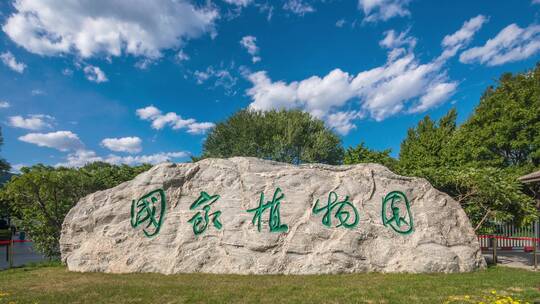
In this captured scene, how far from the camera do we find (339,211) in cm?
935

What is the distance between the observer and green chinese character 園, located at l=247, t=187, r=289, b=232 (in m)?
9.00

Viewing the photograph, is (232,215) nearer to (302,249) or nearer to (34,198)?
(302,249)

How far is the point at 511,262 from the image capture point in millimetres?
11656

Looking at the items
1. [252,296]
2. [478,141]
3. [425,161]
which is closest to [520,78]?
[478,141]

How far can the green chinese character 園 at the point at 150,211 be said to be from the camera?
9.13 m

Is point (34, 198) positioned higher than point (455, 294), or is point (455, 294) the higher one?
point (34, 198)

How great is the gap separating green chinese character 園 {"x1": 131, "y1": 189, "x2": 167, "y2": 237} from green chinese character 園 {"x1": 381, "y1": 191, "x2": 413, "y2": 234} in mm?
6567

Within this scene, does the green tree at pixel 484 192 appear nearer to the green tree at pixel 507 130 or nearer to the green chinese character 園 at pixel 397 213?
the green chinese character 園 at pixel 397 213

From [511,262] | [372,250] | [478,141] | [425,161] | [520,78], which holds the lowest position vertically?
[511,262]

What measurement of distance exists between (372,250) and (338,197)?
68.5 inches

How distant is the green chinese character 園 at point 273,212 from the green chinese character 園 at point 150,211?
8.63 feet

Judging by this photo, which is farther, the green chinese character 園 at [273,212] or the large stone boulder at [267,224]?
the green chinese character 園 at [273,212]

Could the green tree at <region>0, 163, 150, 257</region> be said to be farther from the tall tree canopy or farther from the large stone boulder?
the tall tree canopy

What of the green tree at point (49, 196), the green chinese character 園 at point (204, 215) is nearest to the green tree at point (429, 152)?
the green chinese character 園 at point (204, 215)
